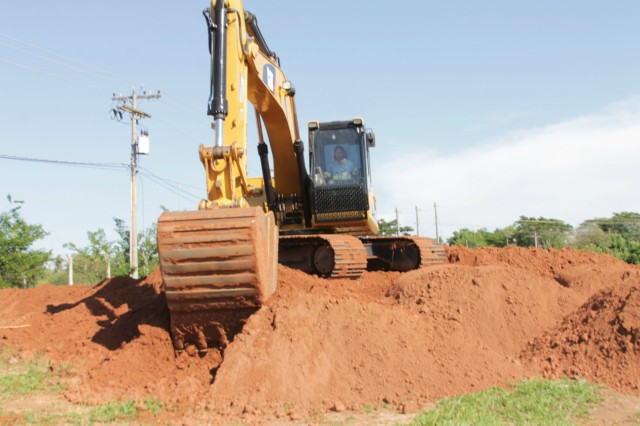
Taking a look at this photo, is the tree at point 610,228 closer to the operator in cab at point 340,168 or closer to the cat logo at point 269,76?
the operator in cab at point 340,168

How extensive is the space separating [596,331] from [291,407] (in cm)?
337

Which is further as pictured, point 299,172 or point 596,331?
point 299,172

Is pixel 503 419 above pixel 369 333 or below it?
below

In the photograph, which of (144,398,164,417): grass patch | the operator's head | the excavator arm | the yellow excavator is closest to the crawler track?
the yellow excavator

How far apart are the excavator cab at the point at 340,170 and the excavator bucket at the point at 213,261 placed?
4.75m

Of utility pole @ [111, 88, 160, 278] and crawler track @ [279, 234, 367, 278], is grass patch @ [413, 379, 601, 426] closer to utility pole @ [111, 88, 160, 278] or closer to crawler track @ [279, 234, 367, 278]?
crawler track @ [279, 234, 367, 278]

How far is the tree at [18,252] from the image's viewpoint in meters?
20.9

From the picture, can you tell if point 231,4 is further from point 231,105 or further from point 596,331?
point 596,331

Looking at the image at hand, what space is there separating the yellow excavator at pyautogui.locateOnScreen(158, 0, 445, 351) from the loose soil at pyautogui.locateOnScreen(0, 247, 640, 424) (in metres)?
0.44

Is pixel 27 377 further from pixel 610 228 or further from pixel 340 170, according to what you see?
pixel 610 228

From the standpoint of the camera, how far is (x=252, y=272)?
21.0 ft

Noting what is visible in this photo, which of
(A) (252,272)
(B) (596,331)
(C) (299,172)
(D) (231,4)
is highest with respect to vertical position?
(D) (231,4)

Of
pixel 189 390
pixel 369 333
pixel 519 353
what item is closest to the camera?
pixel 189 390

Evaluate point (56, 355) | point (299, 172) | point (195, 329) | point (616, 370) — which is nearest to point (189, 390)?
point (195, 329)
